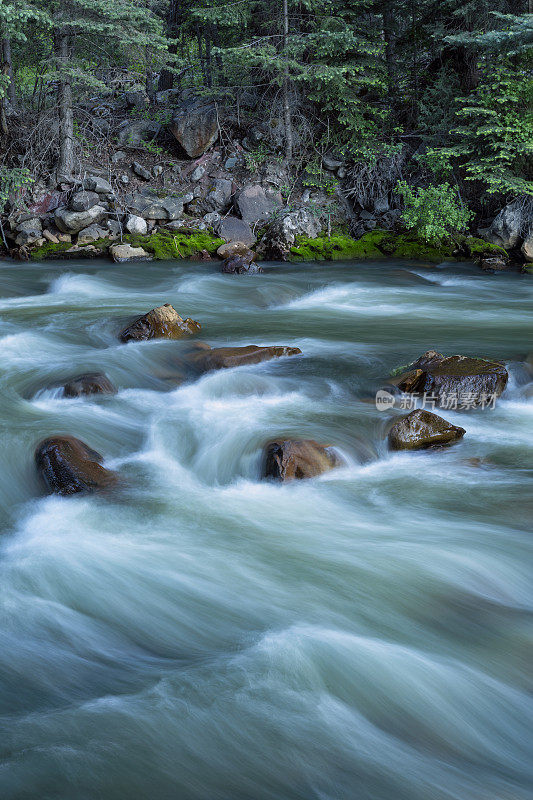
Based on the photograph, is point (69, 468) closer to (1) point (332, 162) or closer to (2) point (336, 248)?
(2) point (336, 248)

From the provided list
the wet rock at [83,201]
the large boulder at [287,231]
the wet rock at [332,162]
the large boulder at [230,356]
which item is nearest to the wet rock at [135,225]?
the wet rock at [83,201]

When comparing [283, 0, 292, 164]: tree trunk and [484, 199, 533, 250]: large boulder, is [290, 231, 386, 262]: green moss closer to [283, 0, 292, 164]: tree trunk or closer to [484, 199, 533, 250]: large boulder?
[484, 199, 533, 250]: large boulder

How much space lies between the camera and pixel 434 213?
42.0 ft

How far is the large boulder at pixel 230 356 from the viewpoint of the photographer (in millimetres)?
6785

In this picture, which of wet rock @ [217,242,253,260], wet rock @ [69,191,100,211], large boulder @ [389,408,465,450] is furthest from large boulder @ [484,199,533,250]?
large boulder @ [389,408,465,450]

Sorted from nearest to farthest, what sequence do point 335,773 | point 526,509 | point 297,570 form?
point 335,773 < point 297,570 < point 526,509

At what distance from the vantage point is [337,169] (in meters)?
15.3

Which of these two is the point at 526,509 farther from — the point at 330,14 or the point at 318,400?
the point at 330,14

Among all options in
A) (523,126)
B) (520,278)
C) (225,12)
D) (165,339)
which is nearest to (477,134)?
(523,126)

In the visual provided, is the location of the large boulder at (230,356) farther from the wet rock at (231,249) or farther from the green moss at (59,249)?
the green moss at (59,249)

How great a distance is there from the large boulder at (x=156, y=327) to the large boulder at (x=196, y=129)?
8888 millimetres

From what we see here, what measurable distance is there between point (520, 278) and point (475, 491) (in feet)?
27.3

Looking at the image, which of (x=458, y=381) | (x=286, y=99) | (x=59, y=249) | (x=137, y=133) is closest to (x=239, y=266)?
(x=59, y=249)

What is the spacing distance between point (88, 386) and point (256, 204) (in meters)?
9.23
